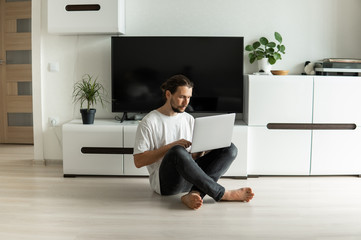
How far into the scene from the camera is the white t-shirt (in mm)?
2934

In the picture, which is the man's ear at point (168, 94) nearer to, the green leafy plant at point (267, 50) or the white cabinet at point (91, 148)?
the white cabinet at point (91, 148)

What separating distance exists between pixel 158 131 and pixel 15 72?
3.34 metres

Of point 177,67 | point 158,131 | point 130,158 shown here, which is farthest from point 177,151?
point 177,67

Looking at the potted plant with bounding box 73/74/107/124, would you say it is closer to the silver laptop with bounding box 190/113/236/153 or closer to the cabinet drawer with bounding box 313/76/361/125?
the silver laptop with bounding box 190/113/236/153

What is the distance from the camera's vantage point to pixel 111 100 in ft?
13.6

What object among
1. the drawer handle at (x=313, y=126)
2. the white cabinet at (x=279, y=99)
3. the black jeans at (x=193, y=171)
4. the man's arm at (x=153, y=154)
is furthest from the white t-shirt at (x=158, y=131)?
the drawer handle at (x=313, y=126)

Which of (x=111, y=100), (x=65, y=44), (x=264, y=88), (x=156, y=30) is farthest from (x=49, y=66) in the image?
(x=264, y=88)

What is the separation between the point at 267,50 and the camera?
4.12 m

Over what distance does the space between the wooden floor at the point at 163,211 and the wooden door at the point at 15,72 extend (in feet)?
6.31

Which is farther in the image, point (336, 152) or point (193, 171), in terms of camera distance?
point (336, 152)

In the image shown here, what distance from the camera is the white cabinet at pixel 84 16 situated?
3.86 meters

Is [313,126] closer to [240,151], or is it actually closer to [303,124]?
[303,124]

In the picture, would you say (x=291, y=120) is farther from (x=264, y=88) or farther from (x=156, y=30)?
(x=156, y=30)

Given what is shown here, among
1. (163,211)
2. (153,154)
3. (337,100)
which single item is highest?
(337,100)
